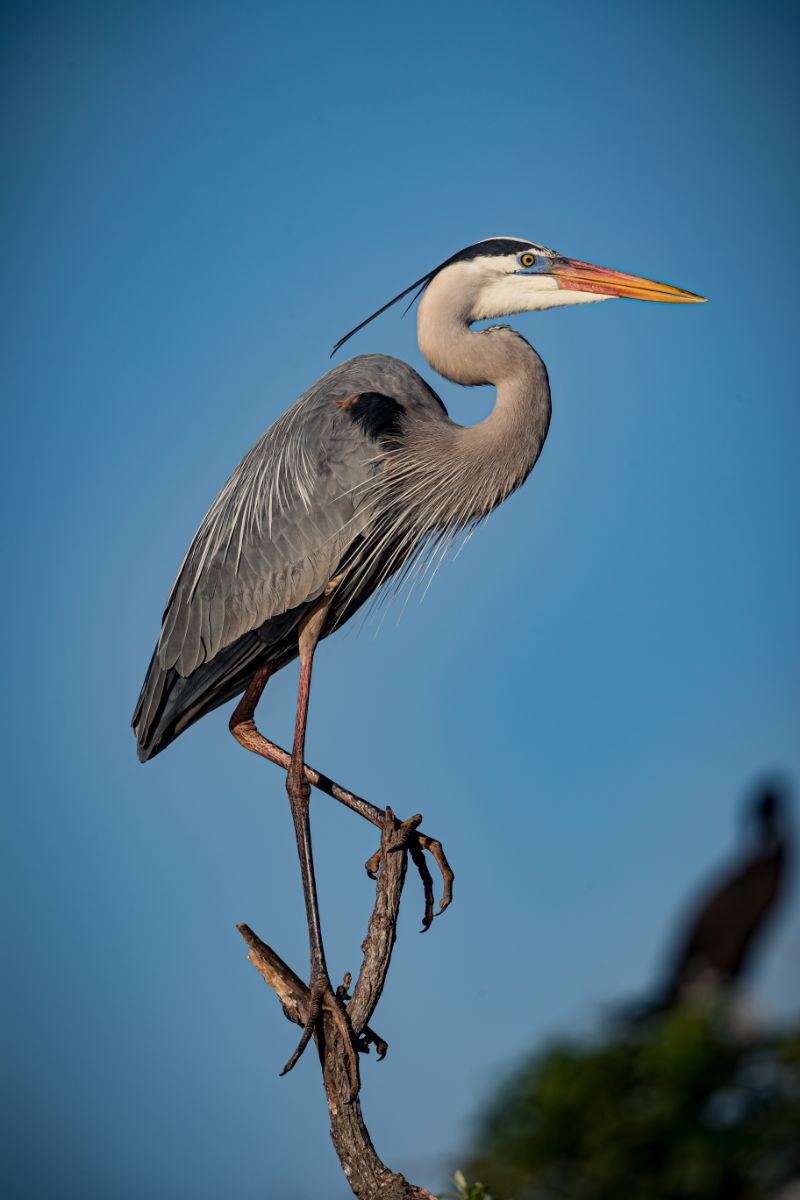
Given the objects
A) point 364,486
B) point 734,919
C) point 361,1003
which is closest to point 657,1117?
point 734,919

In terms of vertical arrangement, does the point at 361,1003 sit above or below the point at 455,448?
below

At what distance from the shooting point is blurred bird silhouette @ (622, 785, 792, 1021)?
142 cm

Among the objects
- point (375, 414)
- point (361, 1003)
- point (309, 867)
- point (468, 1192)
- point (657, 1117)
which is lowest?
point (657, 1117)

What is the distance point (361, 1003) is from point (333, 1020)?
0.41 feet

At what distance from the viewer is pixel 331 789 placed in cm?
505

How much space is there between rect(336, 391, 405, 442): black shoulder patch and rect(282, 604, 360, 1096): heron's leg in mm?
788

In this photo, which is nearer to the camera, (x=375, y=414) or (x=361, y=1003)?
(x=361, y=1003)

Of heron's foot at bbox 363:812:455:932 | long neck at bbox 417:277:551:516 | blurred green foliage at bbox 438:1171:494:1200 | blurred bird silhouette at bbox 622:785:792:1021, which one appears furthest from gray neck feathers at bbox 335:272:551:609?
blurred bird silhouette at bbox 622:785:792:1021

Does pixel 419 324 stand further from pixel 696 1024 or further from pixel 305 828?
pixel 696 1024

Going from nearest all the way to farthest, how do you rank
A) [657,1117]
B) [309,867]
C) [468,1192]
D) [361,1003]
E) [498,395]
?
[657,1117]
[468,1192]
[361,1003]
[309,867]
[498,395]

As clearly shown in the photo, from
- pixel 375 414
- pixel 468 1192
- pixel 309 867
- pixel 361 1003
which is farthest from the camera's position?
pixel 375 414

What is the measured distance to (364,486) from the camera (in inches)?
211

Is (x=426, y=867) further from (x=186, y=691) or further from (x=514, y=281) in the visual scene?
(x=514, y=281)

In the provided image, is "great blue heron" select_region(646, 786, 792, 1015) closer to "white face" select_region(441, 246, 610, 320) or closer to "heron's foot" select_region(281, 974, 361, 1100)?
"heron's foot" select_region(281, 974, 361, 1100)
